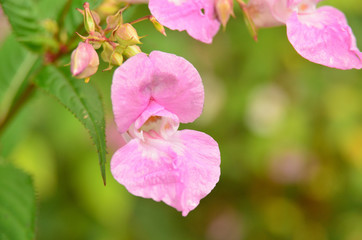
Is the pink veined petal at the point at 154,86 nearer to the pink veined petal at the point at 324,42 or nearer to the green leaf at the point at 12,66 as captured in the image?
the pink veined petal at the point at 324,42

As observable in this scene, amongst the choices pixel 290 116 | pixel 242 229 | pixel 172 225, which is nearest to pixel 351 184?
pixel 290 116

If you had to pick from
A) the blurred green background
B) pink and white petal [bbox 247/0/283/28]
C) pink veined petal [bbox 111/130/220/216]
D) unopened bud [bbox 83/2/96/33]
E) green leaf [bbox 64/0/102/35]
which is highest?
unopened bud [bbox 83/2/96/33]

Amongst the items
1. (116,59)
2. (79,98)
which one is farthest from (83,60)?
(79,98)

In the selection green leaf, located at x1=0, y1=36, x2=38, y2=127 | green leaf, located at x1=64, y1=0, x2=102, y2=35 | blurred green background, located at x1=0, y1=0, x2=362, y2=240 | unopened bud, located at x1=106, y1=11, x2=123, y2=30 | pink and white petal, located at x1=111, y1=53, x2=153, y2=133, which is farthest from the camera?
blurred green background, located at x1=0, y1=0, x2=362, y2=240

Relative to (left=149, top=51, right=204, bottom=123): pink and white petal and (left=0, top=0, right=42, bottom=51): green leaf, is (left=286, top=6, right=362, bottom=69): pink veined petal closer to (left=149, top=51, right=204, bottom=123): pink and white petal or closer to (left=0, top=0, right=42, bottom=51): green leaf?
(left=149, top=51, right=204, bottom=123): pink and white petal

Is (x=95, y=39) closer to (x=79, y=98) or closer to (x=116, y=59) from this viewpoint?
(x=116, y=59)

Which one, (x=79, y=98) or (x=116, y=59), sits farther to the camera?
(x=79, y=98)

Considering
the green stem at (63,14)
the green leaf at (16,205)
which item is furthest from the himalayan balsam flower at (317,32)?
the green leaf at (16,205)

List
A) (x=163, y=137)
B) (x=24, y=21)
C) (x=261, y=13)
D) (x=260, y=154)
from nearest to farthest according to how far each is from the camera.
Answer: (x=163, y=137) → (x=261, y=13) → (x=24, y=21) → (x=260, y=154)

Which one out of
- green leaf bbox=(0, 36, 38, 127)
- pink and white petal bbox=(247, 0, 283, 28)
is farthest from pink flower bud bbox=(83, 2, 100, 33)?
green leaf bbox=(0, 36, 38, 127)
